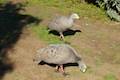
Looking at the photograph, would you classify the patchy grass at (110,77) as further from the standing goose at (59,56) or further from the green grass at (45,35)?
the green grass at (45,35)

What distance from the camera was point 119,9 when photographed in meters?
14.2

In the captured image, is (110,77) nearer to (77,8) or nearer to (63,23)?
(63,23)

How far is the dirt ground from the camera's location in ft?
33.2

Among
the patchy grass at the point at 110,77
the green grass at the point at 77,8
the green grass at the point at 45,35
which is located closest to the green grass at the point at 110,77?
the patchy grass at the point at 110,77

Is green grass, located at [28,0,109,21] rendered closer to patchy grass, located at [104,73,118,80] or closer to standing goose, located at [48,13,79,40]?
standing goose, located at [48,13,79,40]

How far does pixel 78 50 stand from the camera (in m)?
11.6

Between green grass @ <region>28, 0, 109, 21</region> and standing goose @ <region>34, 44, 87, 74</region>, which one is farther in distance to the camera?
green grass @ <region>28, 0, 109, 21</region>

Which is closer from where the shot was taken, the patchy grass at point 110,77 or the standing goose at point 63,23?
the patchy grass at point 110,77

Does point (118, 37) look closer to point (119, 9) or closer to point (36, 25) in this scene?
point (119, 9)

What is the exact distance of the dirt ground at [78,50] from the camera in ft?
33.2

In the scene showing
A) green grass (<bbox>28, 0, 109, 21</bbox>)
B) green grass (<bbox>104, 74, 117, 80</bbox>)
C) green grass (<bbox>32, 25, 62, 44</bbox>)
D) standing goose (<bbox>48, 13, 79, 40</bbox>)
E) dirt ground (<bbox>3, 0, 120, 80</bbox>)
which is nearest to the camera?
dirt ground (<bbox>3, 0, 120, 80</bbox>)

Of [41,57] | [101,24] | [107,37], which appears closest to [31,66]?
[41,57]

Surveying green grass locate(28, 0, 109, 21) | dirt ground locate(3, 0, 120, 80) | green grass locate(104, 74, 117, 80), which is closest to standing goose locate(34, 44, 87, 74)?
dirt ground locate(3, 0, 120, 80)

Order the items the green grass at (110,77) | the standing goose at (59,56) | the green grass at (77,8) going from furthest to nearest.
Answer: the green grass at (77,8)
the green grass at (110,77)
the standing goose at (59,56)
